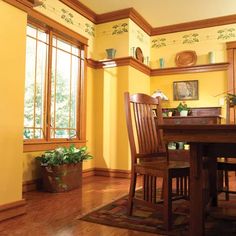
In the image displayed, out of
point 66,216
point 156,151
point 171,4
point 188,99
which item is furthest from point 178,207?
point 171,4

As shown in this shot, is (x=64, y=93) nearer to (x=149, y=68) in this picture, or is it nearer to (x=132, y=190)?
(x=149, y=68)

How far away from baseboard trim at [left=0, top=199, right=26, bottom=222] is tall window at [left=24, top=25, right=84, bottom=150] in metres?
1.23

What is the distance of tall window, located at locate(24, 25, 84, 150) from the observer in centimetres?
354

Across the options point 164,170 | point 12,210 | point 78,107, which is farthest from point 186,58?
point 12,210

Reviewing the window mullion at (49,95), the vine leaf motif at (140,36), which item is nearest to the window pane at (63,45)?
the window mullion at (49,95)

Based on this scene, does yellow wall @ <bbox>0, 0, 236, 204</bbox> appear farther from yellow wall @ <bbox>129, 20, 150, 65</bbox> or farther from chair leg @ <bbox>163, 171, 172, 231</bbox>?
chair leg @ <bbox>163, 171, 172, 231</bbox>

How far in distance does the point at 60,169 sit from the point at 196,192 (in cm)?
206

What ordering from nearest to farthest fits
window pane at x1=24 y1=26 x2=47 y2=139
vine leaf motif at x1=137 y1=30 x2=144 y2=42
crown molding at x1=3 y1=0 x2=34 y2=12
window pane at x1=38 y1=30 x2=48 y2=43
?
crown molding at x1=3 y1=0 x2=34 y2=12, window pane at x1=24 y1=26 x2=47 y2=139, window pane at x1=38 y1=30 x2=48 y2=43, vine leaf motif at x1=137 y1=30 x2=144 y2=42

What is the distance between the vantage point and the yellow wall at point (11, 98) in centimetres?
218

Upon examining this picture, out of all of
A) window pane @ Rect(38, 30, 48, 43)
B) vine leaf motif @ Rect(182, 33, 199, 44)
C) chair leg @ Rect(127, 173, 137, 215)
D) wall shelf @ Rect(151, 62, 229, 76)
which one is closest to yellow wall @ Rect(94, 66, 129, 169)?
wall shelf @ Rect(151, 62, 229, 76)

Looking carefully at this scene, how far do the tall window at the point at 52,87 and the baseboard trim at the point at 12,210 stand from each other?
4.03 ft

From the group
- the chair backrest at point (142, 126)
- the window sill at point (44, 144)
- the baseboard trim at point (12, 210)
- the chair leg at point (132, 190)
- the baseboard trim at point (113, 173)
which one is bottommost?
the baseboard trim at point (113, 173)

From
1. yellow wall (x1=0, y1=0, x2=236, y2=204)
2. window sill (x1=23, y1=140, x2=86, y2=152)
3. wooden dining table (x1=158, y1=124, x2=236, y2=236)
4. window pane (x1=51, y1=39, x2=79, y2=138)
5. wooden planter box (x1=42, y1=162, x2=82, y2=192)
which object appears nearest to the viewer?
wooden dining table (x1=158, y1=124, x2=236, y2=236)

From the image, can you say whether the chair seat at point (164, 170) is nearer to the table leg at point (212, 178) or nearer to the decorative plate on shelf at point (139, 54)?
the table leg at point (212, 178)
